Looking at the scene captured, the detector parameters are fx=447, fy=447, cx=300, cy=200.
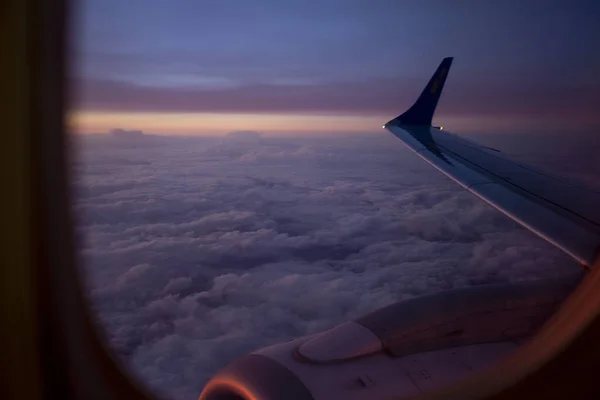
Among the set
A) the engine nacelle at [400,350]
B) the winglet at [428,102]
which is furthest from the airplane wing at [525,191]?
the winglet at [428,102]

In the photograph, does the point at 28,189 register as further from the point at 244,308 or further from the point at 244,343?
the point at 244,308

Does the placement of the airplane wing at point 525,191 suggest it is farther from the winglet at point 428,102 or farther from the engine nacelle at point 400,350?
the winglet at point 428,102

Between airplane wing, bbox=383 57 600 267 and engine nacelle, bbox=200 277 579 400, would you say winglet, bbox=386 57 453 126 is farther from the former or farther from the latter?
engine nacelle, bbox=200 277 579 400

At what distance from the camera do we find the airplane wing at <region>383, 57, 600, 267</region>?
1.97 metres

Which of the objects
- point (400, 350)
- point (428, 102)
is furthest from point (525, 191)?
point (428, 102)

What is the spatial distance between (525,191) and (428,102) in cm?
352

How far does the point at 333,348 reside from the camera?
160 centimetres

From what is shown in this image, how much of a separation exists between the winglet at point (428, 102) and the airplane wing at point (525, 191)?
2.62ft

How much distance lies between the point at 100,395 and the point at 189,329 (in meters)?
7.14

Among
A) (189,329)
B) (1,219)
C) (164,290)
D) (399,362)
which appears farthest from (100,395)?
(164,290)

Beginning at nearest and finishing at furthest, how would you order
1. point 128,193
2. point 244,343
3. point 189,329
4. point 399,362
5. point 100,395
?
point 100,395 < point 399,362 < point 244,343 < point 189,329 < point 128,193

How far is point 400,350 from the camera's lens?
5.39 feet

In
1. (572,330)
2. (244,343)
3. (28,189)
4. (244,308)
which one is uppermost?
(28,189)

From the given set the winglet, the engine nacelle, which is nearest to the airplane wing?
the engine nacelle
